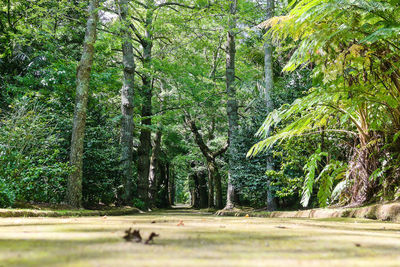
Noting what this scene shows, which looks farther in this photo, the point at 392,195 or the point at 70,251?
the point at 392,195

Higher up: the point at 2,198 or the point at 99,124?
the point at 99,124

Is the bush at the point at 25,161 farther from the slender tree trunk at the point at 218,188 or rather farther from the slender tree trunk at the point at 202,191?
the slender tree trunk at the point at 202,191

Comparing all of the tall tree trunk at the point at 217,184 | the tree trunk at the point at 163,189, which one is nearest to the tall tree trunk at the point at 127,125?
the tall tree trunk at the point at 217,184

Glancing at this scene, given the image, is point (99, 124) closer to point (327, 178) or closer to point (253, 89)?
point (327, 178)

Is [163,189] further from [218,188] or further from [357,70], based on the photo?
[357,70]

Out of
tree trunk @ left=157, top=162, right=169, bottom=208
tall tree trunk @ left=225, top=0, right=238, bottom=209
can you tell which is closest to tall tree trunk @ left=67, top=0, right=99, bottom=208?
tall tree trunk @ left=225, top=0, right=238, bottom=209

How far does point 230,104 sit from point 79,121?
6.71 m

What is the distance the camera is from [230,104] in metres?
12.7

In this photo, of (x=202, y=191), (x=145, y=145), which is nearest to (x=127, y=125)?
(x=145, y=145)

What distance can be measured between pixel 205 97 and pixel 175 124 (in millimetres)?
6173

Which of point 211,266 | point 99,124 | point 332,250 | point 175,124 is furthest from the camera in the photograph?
point 175,124

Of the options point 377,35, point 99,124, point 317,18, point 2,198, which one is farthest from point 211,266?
point 99,124

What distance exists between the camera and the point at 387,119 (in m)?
4.98

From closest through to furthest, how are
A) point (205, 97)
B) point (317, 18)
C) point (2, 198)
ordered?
point (317, 18), point (2, 198), point (205, 97)
